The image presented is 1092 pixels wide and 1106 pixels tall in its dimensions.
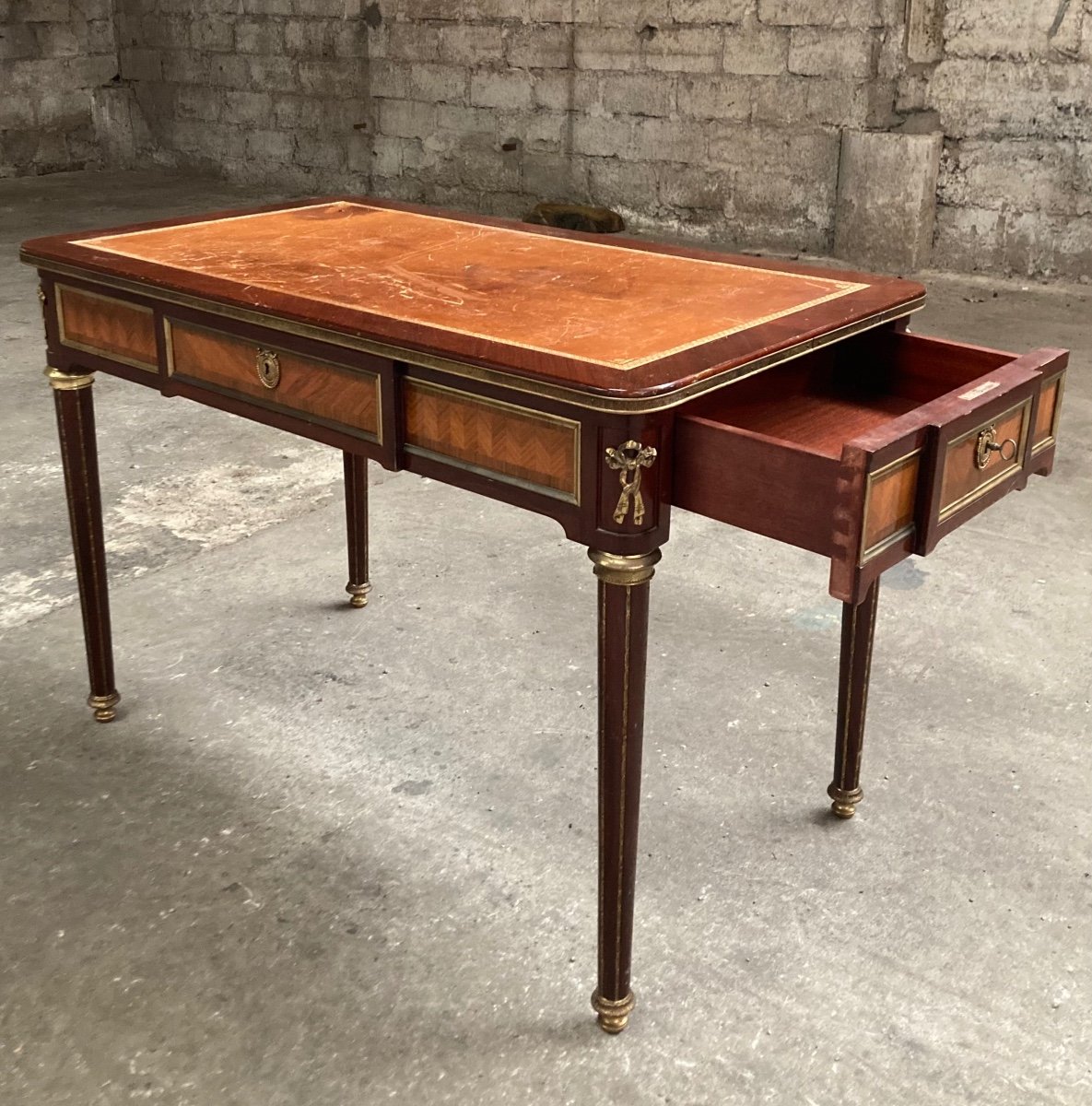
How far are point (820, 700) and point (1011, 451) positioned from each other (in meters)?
0.97

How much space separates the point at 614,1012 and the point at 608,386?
82 cm

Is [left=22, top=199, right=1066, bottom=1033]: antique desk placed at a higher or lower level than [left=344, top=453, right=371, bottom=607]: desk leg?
higher

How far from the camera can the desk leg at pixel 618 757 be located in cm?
153

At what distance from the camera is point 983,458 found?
1.54 m

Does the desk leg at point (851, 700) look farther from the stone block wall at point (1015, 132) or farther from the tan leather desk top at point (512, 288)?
the stone block wall at point (1015, 132)

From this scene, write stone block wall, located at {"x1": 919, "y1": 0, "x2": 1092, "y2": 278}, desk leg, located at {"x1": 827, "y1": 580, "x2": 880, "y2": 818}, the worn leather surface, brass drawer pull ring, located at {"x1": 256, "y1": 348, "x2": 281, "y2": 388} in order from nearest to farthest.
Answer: the worn leather surface → brass drawer pull ring, located at {"x1": 256, "y1": 348, "x2": 281, "y2": 388} → desk leg, located at {"x1": 827, "y1": 580, "x2": 880, "y2": 818} → stone block wall, located at {"x1": 919, "y1": 0, "x2": 1092, "y2": 278}

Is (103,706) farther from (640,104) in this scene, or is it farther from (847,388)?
(640,104)

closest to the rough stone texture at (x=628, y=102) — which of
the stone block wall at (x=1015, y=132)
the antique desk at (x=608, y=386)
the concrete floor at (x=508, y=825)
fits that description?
the stone block wall at (x=1015, y=132)

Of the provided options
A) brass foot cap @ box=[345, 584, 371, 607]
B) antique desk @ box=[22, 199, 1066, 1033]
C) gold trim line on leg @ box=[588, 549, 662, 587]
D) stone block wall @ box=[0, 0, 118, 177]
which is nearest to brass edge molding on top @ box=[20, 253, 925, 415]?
antique desk @ box=[22, 199, 1066, 1033]

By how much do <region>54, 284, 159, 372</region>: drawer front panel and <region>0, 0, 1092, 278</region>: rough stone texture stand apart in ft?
15.4

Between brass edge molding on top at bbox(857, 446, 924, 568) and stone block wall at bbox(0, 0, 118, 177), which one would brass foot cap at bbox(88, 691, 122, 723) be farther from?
stone block wall at bbox(0, 0, 118, 177)

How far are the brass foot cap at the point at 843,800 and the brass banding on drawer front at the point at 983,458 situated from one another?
27.7 inches

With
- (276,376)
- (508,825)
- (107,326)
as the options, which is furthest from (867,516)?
(107,326)

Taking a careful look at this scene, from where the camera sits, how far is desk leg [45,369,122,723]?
2.24 metres
